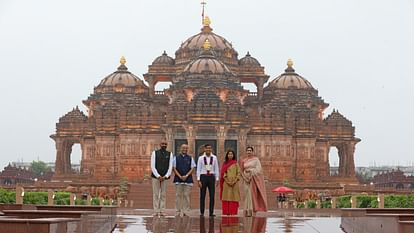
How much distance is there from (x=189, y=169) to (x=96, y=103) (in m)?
57.6

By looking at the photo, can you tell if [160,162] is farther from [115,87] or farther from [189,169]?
[115,87]

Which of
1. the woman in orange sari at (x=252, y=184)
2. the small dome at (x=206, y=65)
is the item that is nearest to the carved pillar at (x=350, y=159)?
the small dome at (x=206, y=65)

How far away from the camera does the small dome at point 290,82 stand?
77062 millimetres

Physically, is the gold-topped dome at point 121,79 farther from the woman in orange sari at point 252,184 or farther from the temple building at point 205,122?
the woman in orange sari at point 252,184

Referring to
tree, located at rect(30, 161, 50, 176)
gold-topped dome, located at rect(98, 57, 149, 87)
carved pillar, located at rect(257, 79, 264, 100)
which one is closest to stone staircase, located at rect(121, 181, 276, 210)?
carved pillar, located at rect(257, 79, 264, 100)

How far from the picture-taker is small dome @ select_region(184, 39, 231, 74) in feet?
231

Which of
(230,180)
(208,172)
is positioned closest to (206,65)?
(208,172)

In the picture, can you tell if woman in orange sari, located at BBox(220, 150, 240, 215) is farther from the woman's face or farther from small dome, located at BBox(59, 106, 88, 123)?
small dome, located at BBox(59, 106, 88, 123)

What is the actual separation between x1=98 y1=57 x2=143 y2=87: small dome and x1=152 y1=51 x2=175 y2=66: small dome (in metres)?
2.20

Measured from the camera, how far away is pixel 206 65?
7050cm

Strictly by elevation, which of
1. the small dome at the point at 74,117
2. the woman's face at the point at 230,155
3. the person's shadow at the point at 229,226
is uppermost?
the small dome at the point at 74,117

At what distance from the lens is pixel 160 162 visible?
20797mm

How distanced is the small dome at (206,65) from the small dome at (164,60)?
655cm

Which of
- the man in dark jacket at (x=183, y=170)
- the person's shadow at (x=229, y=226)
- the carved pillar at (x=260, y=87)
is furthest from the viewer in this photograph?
the carved pillar at (x=260, y=87)
